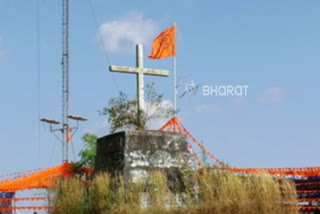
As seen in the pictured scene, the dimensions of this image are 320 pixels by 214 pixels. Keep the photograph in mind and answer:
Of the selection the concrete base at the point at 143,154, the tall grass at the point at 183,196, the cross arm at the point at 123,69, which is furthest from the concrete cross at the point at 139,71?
the tall grass at the point at 183,196

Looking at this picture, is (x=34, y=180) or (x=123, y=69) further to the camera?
(x=34, y=180)

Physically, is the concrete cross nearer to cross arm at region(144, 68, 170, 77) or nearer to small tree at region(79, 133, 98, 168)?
cross arm at region(144, 68, 170, 77)

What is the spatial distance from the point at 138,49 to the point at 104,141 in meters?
2.29

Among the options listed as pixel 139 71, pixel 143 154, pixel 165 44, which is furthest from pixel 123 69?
pixel 165 44

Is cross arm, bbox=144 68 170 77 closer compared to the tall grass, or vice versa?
the tall grass

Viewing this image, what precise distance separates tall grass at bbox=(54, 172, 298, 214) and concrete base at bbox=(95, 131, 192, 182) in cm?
26

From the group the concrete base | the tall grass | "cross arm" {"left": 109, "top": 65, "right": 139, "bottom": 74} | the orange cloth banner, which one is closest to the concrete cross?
"cross arm" {"left": 109, "top": 65, "right": 139, "bottom": 74}

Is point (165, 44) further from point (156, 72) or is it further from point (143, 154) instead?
point (143, 154)

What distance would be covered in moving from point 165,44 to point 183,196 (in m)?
5.27

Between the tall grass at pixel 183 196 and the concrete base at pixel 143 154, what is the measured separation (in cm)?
26

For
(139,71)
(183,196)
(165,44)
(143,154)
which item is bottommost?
(183,196)

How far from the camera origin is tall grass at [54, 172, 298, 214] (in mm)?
10664

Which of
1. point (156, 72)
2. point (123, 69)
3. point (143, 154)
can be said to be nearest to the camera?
point (143, 154)

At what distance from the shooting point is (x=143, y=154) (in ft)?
40.7
